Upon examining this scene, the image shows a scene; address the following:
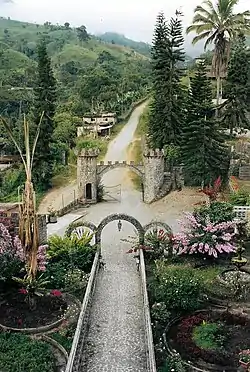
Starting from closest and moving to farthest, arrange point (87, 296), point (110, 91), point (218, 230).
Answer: point (87, 296), point (218, 230), point (110, 91)

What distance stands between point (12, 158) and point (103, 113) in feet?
41.0

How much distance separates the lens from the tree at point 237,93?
3050 centimetres

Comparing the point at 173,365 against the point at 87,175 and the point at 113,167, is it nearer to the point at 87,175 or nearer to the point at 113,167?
the point at 87,175

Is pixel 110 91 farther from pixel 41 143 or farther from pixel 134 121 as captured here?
pixel 41 143

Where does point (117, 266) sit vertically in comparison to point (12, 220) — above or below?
below

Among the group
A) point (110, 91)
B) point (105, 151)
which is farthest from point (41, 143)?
point (110, 91)

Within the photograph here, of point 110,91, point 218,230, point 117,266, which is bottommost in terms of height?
point 117,266

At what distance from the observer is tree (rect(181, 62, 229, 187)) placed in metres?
26.2

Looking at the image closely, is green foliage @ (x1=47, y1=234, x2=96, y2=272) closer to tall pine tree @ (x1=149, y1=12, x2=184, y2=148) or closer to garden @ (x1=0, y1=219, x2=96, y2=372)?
garden @ (x1=0, y1=219, x2=96, y2=372)

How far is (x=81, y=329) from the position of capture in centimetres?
1132

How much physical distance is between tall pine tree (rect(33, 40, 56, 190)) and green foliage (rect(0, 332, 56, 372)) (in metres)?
19.4

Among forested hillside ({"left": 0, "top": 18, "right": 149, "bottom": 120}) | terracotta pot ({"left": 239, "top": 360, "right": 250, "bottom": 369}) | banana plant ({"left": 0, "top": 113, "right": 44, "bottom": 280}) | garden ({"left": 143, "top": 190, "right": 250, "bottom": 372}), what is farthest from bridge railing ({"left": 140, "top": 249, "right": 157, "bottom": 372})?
forested hillside ({"left": 0, "top": 18, "right": 149, "bottom": 120})

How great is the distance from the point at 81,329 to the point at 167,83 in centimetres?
2021

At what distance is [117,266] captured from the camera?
653 inches
